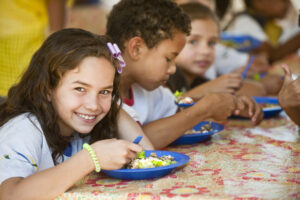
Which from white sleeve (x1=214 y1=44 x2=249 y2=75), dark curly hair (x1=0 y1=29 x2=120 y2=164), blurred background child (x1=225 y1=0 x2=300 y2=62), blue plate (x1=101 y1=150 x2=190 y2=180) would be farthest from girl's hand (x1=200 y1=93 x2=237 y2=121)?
blurred background child (x1=225 y1=0 x2=300 y2=62)

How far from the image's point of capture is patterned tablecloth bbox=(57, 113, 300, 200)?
2.75ft

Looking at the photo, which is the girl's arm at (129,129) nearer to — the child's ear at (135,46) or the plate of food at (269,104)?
the child's ear at (135,46)

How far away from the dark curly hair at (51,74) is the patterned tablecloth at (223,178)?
204mm

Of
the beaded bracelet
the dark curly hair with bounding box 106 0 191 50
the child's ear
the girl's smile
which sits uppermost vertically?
the dark curly hair with bounding box 106 0 191 50

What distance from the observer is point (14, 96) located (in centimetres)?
122

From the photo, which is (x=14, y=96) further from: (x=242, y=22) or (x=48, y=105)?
(x=242, y=22)

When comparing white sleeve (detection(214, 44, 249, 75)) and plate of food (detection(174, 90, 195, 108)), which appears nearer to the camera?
plate of food (detection(174, 90, 195, 108))

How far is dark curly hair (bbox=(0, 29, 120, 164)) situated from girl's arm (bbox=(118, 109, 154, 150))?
0.19m

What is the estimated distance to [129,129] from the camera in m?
1.31

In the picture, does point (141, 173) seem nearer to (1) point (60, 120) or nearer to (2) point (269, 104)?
(1) point (60, 120)

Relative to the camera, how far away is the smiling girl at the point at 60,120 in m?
0.90

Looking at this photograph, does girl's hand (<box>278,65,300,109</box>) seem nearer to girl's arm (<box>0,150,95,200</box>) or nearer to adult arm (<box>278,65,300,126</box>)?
adult arm (<box>278,65,300,126</box>)

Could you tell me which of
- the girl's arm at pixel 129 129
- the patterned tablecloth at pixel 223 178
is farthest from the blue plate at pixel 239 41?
the girl's arm at pixel 129 129

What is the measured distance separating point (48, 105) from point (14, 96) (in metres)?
0.14
